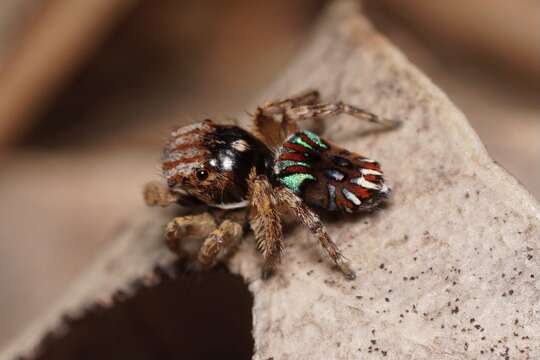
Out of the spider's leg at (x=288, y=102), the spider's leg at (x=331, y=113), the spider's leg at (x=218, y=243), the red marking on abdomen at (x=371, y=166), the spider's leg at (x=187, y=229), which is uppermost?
the spider's leg at (x=288, y=102)

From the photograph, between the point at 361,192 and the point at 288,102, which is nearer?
the point at 361,192

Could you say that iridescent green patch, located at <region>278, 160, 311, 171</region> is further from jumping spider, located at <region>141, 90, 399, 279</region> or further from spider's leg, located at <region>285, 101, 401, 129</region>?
spider's leg, located at <region>285, 101, 401, 129</region>

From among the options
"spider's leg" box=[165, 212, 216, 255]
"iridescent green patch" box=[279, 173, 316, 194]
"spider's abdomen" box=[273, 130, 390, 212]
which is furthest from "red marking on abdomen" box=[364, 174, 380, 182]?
"spider's leg" box=[165, 212, 216, 255]

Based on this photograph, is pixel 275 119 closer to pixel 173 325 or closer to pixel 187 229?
pixel 187 229

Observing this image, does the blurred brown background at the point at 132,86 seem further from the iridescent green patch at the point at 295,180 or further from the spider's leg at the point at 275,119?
the iridescent green patch at the point at 295,180

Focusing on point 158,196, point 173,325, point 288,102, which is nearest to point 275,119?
point 288,102

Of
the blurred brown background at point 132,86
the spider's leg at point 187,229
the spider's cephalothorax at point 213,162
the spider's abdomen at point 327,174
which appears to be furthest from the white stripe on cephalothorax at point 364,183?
the blurred brown background at point 132,86

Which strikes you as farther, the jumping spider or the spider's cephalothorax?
the spider's cephalothorax
